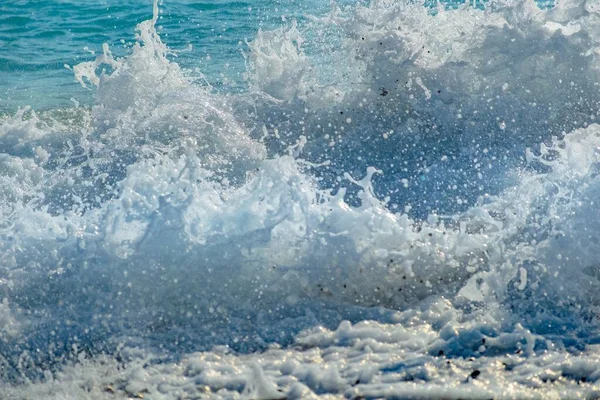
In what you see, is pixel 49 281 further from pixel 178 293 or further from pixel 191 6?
pixel 191 6

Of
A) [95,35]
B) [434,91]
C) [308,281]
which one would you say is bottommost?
[308,281]

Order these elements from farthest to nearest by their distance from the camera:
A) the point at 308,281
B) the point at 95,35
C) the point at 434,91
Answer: the point at 95,35 → the point at 434,91 → the point at 308,281

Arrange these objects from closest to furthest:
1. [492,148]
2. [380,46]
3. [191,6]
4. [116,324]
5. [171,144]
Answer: [116,324], [492,148], [171,144], [380,46], [191,6]

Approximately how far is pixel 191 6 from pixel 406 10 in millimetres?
5684

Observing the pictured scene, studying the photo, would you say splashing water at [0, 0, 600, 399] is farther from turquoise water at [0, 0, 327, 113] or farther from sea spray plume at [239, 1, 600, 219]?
turquoise water at [0, 0, 327, 113]

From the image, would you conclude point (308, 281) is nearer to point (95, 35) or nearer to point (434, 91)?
point (434, 91)

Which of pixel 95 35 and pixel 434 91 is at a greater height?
pixel 95 35

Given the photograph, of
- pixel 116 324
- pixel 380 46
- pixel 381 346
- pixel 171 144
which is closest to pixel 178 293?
pixel 116 324

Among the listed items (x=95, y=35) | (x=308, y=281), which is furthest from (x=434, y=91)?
(x=95, y=35)

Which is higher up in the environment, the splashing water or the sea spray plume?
the sea spray plume

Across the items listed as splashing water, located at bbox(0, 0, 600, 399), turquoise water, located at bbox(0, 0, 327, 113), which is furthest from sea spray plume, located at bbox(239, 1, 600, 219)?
turquoise water, located at bbox(0, 0, 327, 113)

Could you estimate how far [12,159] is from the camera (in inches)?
259

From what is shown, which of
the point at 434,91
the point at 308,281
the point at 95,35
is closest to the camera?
the point at 308,281

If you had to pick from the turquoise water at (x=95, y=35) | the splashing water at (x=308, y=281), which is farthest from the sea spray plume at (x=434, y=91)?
the turquoise water at (x=95, y=35)
